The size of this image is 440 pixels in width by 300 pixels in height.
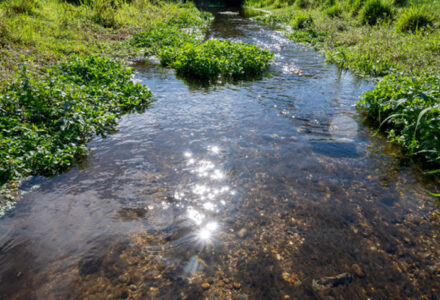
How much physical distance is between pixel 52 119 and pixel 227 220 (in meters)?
4.16

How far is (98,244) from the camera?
3355 millimetres

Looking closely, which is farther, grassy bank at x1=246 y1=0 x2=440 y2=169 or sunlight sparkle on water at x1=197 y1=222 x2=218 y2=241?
grassy bank at x1=246 y1=0 x2=440 y2=169

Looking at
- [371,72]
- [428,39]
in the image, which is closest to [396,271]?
[371,72]

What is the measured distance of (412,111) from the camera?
5.07 meters

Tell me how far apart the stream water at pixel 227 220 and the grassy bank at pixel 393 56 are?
603 mm

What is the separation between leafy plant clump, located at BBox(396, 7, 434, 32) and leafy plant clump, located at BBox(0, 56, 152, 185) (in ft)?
41.3

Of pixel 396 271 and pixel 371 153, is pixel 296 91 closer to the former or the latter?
pixel 371 153

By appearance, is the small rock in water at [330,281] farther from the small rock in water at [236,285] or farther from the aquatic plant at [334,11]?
the aquatic plant at [334,11]

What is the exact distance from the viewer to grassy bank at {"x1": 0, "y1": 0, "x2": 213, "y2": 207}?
451cm

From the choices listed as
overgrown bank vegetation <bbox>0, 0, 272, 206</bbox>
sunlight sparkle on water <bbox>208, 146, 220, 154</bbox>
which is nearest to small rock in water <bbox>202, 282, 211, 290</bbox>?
sunlight sparkle on water <bbox>208, 146, 220, 154</bbox>

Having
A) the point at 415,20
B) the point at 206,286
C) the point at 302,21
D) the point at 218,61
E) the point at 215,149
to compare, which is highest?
the point at 415,20

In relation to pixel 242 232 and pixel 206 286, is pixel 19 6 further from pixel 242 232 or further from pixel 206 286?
pixel 206 286

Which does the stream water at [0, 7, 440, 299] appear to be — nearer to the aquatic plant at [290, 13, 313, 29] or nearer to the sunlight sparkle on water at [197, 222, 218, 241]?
the sunlight sparkle on water at [197, 222, 218, 241]

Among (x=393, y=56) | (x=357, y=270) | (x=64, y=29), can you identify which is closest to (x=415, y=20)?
(x=393, y=56)
